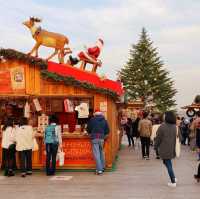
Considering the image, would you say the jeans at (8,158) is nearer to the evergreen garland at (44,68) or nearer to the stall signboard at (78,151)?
the stall signboard at (78,151)

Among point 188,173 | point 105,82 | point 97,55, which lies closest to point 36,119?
point 105,82

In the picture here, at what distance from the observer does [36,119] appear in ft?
45.3

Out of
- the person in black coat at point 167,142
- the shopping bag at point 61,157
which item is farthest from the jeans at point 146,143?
the person in black coat at point 167,142

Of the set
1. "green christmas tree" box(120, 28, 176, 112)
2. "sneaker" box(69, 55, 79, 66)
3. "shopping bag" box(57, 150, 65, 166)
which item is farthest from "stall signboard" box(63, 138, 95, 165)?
"green christmas tree" box(120, 28, 176, 112)

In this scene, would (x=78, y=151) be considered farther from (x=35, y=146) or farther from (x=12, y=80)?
(x=12, y=80)

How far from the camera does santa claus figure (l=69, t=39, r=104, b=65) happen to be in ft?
51.2

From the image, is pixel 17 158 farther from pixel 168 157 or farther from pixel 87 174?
pixel 168 157

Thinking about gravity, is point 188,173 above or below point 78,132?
below

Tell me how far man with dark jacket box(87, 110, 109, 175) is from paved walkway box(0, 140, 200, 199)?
34cm

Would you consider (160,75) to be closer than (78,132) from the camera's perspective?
No

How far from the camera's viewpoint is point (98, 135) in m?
12.2

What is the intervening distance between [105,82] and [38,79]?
2.01 m

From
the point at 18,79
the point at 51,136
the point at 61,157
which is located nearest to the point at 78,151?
the point at 61,157

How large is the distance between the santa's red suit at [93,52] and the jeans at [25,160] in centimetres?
480
